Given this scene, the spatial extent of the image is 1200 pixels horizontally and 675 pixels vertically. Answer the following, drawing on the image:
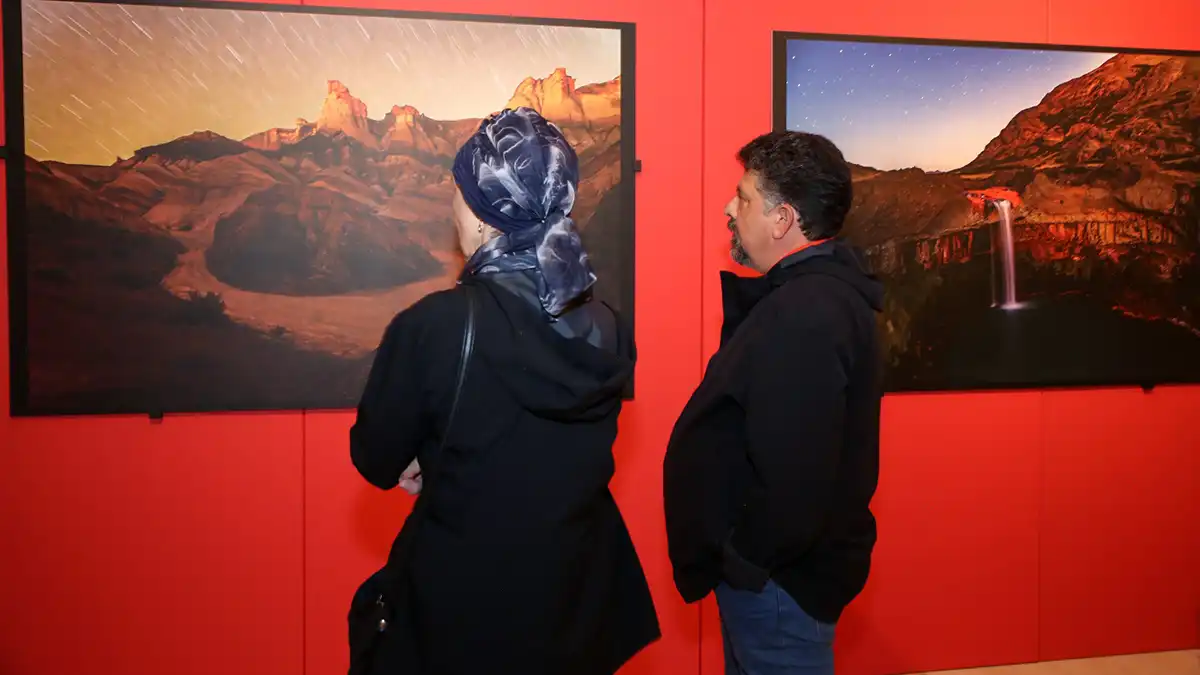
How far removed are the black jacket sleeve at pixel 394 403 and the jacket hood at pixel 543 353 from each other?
11 centimetres

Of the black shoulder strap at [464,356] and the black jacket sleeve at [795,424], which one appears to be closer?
the black shoulder strap at [464,356]

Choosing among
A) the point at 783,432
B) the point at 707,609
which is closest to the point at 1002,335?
the point at 707,609

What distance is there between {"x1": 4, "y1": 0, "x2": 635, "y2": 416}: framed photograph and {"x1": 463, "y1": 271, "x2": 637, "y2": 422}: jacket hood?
121 cm

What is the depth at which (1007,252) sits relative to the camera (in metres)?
3.06

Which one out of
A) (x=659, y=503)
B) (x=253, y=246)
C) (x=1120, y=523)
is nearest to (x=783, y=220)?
(x=659, y=503)

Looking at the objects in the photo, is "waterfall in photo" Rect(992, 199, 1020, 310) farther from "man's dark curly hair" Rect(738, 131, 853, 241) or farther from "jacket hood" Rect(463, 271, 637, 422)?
"jacket hood" Rect(463, 271, 637, 422)

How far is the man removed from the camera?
1623mm

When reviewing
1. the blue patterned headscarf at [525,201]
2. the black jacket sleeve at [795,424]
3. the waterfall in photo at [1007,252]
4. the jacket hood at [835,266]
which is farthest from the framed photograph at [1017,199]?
the blue patterned headscarf at [525,201]

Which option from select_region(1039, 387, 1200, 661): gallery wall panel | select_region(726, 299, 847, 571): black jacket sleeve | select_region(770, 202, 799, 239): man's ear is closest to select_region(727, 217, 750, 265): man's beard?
select_region(770, 202, 799, 239): man's ear

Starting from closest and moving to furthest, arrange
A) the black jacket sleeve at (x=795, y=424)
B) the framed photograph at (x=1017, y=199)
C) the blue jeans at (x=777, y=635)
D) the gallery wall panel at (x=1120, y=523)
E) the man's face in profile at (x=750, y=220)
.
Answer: the black jacket sleeve at (x=795, y=424), the blue jeans at (x=777, y=635), the man's face in profile at (x=750, y=220), the framed photograph at (x=1017, y=199), the gallery wall panel at (x=1120, y=523)

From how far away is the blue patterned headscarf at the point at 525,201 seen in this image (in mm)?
1472

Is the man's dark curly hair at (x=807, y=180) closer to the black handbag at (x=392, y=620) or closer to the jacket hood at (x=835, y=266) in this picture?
the jacket hood at (x=835, y=266)

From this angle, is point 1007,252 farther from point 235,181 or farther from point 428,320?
point 235,181

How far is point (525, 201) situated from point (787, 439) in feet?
2.13
